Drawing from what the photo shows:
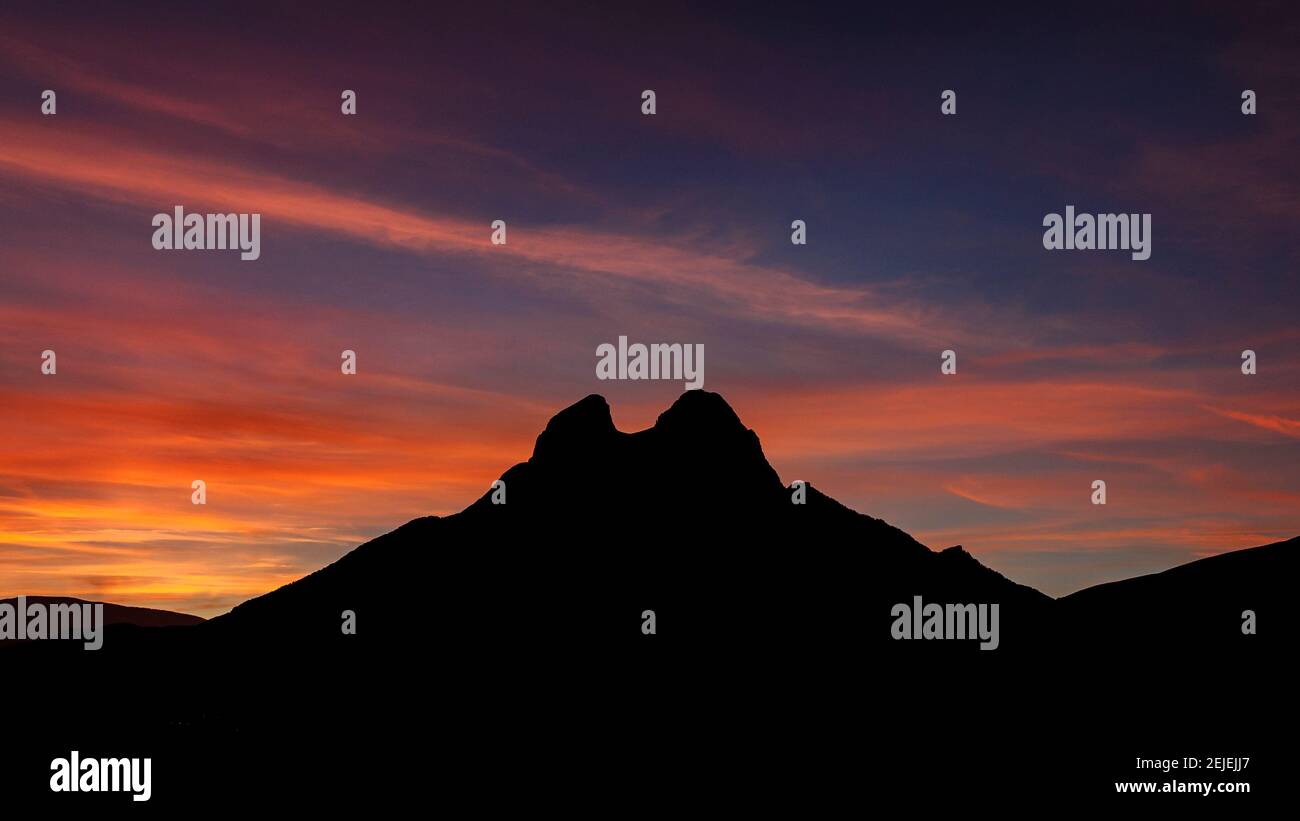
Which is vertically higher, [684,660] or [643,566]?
[643,566]

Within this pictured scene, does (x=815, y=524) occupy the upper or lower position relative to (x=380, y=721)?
upper

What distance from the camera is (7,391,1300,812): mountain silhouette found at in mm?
117375

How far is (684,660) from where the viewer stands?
5763 inches

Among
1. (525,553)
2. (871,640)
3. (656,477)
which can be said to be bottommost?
(871,640)

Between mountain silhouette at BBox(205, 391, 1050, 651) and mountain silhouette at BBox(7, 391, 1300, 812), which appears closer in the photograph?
mountain silhouette at BBox(7, 391, 1300, 812)

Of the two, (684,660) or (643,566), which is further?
(643,566)

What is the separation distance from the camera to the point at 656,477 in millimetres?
197750

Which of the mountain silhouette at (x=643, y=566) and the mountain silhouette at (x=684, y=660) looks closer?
the mountain silhouette at (x=684, y=660)

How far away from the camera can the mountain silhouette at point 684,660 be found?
117375 mm
